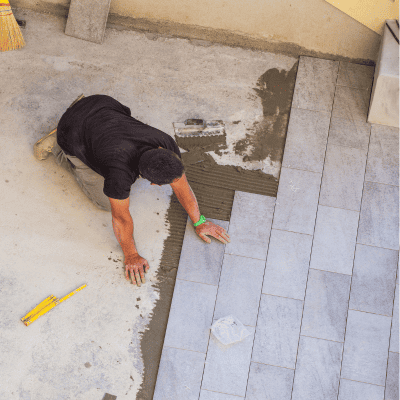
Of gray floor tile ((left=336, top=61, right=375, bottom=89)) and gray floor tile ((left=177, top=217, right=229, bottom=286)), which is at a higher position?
gray floor tile ((left=336, top=61, right=375, bottom=89))

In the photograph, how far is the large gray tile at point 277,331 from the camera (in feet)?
10.8

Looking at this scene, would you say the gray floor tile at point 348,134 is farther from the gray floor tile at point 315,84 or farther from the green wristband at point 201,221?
the green wristband at point 201,221

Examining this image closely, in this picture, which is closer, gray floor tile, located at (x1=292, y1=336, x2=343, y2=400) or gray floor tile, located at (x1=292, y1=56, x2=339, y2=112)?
gray floor tile, located at (x1=292, y1=336, x2=343, y2=400)

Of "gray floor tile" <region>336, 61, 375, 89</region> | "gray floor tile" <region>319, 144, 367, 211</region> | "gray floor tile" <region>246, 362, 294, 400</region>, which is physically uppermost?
"gray floor tile" <region>336, 61, 375, 89</region>

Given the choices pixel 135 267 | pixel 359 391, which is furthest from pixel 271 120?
pixel 359 391

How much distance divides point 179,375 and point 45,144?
2349 millimetres

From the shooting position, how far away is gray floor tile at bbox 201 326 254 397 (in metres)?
3.23

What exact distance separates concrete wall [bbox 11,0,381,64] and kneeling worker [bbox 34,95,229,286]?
1.45m

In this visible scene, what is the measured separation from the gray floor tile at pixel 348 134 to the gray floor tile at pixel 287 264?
999 millimetres

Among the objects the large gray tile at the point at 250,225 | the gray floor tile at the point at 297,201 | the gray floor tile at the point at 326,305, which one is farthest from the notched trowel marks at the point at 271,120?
the gray floor tile at the point at 326,305

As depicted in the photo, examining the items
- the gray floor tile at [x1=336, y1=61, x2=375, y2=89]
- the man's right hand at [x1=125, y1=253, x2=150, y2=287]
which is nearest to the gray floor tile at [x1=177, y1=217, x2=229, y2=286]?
the man's right hand at [x1=125, y1=253, x2=150, y2=287]

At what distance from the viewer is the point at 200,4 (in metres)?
3.69

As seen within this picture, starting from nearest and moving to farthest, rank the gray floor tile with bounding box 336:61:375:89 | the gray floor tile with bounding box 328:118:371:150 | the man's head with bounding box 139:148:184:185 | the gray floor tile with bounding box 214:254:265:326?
the man's head with bounding box 139:148:184:185
the gray floor tile with bounding box 214:254:265:326
the gray floor tile with bounding box 328:118:371:150
the gray floor tile with bounding box 336:61:375:89

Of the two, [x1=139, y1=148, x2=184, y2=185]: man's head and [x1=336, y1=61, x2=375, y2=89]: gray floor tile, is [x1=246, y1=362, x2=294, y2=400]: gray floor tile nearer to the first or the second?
[x1=139, y1=148, x2=184, y2=185]: man's head
